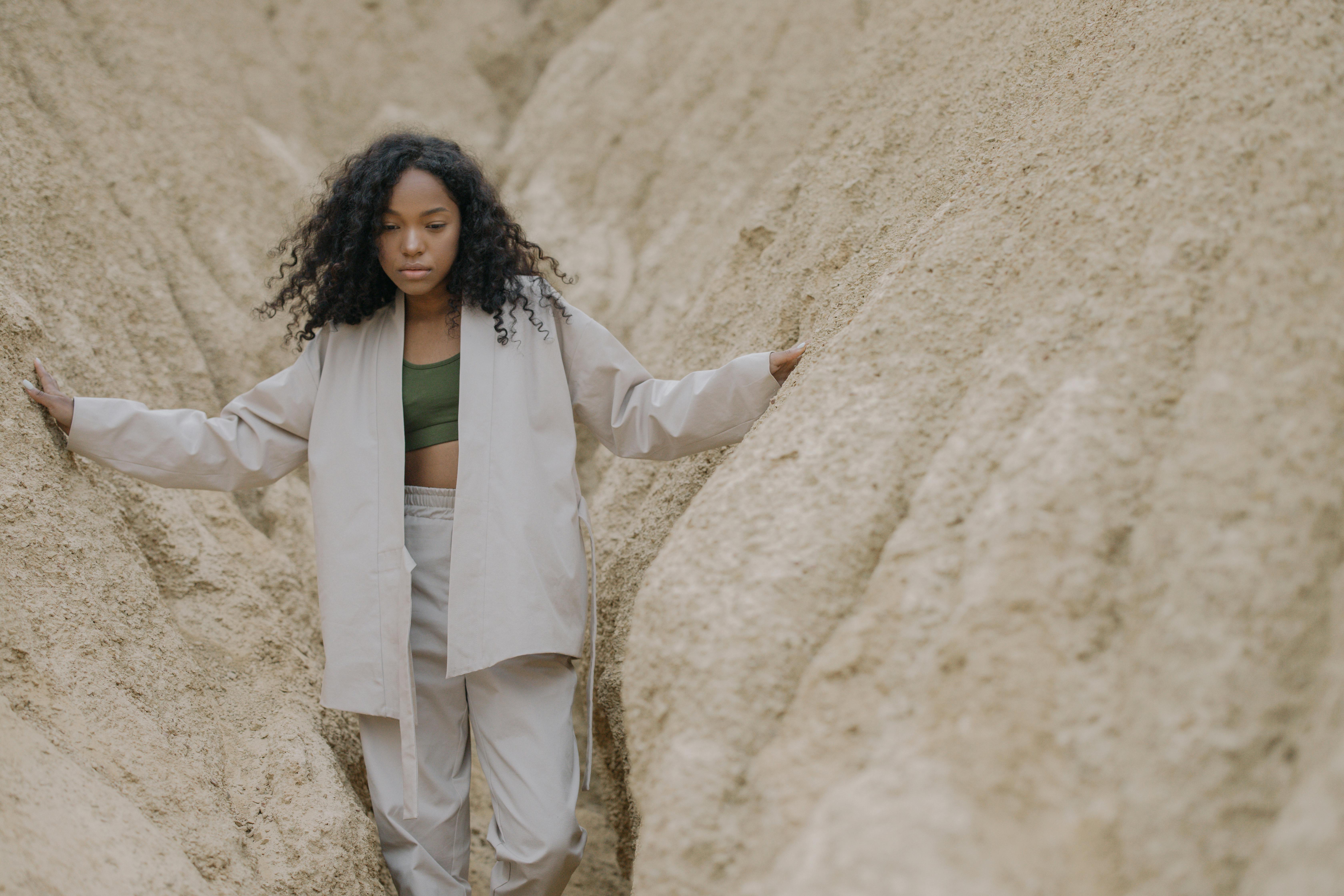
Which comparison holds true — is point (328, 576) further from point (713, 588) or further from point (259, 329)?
point (259, 329)

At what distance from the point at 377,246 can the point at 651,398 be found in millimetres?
724

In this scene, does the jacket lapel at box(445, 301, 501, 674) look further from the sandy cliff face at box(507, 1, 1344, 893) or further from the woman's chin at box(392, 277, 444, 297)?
the sandy cliff face at box(507, 1, 1344, 893)

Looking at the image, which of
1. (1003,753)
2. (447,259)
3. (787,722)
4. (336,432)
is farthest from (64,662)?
(1003,753)

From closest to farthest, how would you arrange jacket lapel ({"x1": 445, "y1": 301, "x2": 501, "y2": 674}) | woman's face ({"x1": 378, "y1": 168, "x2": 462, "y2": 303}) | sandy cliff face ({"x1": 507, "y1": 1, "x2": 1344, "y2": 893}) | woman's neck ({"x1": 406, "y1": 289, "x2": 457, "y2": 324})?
sandy cliff face ({"x1": 507, "y1": 1, "x2": 1344, "y2": 893}) → jacket lapel ({"x1": 445, "y1": 301, "x2": 501, "y2": 674}) → woman's face ({"x1": 378, "y1": 168, "x2": 462, "y2": 303}) → woman's neck ({"x1": 406, "y1": 289, "x2": 457, "y2": 324})

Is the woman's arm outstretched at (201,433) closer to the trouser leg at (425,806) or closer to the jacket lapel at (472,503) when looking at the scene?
the jacket lapel at (472,503)

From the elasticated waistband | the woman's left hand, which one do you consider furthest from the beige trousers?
the woman's left hand

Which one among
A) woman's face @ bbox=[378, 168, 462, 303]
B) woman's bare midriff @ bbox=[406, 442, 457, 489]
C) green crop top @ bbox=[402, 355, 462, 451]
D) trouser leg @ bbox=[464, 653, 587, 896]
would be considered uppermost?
woman's face @ bbox=[378, 168, 462, 303]

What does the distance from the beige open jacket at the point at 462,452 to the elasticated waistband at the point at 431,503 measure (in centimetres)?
7

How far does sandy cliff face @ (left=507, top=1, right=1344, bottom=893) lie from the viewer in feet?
3.95

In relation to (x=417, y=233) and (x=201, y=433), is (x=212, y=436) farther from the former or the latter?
(x=417, y=233)

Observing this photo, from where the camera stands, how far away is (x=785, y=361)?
214 centimetres

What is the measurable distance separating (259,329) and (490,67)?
3884mm

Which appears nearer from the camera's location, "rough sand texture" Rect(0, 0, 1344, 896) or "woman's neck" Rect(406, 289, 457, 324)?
"rough sand texture" Rect(0, 0, 1344, 896)

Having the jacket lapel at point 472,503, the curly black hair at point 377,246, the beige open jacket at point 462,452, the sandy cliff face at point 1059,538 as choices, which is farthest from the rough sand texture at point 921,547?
the curly black hair at point 377,246
